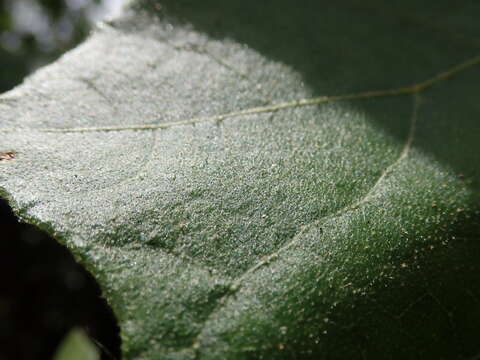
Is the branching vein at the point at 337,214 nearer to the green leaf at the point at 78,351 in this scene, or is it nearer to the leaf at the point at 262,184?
the leaf at the point at 262,184

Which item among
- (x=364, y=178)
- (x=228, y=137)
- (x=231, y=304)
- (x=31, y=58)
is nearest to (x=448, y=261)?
(x=364, y=178)

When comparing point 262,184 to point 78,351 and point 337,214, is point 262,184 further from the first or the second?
point 78,351

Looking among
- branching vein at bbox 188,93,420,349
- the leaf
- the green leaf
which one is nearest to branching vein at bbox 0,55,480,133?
the leaf

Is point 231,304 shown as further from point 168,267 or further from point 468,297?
point 468,297

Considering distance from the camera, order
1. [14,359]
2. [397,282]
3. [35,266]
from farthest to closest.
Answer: [35,266], [14,359], [397,282]

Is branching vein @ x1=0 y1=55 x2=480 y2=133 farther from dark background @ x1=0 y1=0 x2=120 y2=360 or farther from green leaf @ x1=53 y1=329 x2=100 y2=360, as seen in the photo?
dark background @ x1=0 y1=0 x2=120 y2=360

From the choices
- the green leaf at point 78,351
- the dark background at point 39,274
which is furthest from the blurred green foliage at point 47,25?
the green leaf at point 78,351
